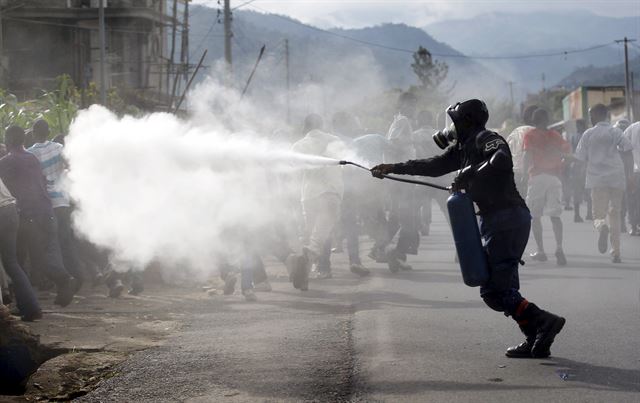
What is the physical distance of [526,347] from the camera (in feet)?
21.1

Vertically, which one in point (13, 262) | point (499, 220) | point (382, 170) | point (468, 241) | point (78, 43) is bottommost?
point (13, 262)

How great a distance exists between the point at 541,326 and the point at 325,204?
526cm

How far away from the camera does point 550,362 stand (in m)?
6.30

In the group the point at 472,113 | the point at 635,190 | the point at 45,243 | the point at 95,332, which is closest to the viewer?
the point at 472,113

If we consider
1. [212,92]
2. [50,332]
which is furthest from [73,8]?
[50,332]

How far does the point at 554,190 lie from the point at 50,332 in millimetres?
7072

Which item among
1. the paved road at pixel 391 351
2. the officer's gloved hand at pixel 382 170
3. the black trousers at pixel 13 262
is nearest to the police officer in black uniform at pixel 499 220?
the paved road at pixel 391 351

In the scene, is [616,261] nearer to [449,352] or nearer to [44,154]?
[449,352]

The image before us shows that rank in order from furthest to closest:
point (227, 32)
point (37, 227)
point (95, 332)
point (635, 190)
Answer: point (227, 32), point (635, 190), point (37, 227), point (95, 332)

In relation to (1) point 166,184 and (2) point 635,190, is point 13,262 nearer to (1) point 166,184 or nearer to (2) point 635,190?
(1) point 166,184

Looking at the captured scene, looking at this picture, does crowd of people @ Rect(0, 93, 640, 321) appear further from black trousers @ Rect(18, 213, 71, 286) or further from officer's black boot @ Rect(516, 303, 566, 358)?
officer's black boot @ Rect(516, 303, 566, 358)

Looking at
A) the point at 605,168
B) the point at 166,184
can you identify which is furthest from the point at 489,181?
the point at 605,168

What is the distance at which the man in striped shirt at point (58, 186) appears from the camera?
1030 cm

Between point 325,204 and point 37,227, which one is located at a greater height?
point 325,204
